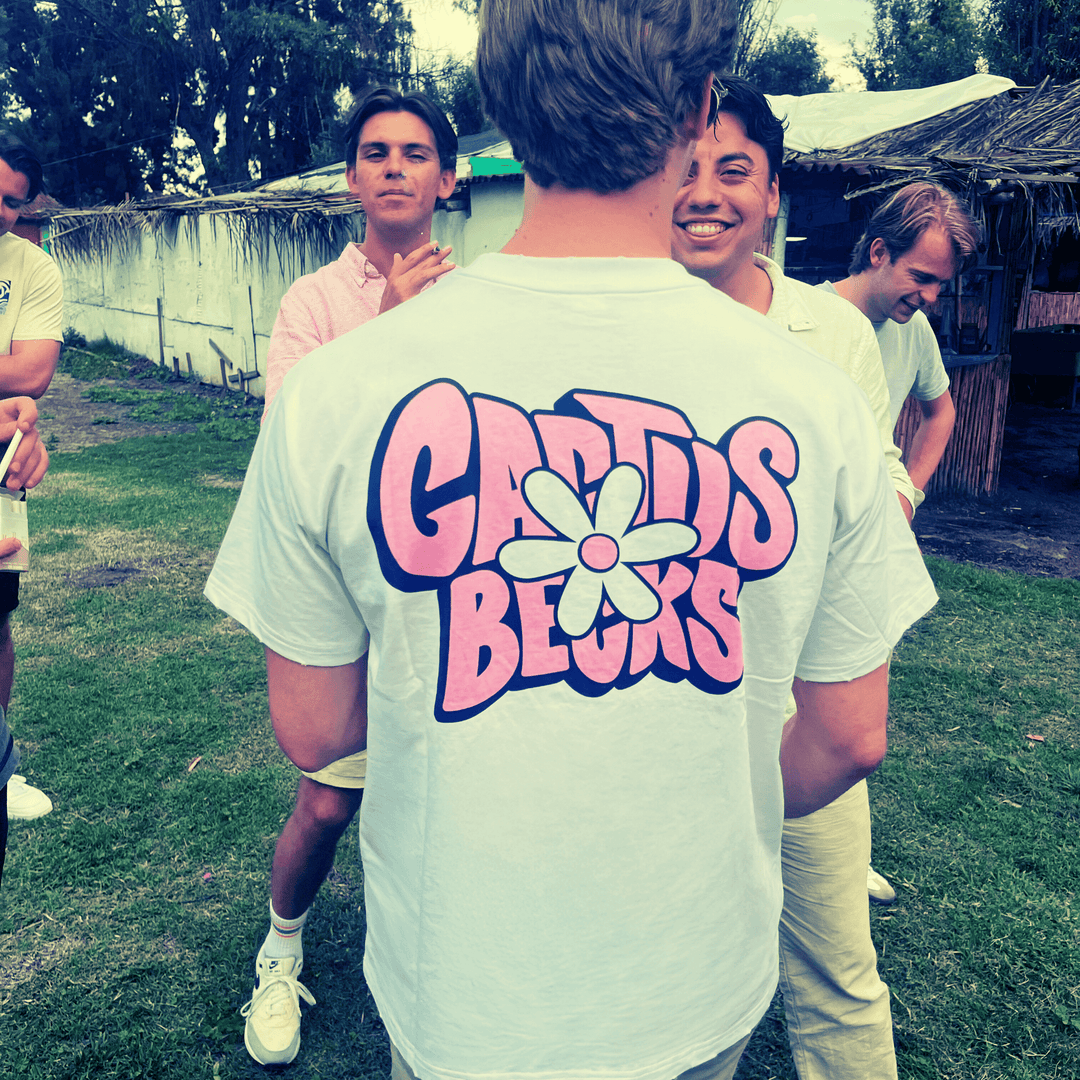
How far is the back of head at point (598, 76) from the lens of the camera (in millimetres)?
970

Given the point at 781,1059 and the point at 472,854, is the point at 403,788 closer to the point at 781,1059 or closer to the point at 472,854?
the point at 472,854

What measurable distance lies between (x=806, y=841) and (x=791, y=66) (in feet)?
139

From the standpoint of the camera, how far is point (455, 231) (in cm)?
1071

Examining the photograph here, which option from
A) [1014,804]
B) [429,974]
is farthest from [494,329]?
[1014,804]

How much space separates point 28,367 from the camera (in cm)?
355

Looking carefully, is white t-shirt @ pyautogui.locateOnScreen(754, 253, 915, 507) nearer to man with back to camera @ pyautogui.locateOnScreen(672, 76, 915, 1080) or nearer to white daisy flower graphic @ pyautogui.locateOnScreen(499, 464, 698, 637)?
man with back to camera @ pyautogui.locateOnScreen(672, 76, 915, 1080)

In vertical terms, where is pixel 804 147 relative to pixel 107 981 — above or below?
above

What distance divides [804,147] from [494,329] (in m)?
8.17

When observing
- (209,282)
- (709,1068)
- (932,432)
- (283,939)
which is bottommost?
(283,939)

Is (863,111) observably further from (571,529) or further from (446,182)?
(571,529)

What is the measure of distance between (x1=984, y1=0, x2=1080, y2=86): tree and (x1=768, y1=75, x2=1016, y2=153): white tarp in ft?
Answer: 55.7

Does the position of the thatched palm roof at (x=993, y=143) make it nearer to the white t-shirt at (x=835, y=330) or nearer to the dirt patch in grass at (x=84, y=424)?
the white t-shirt at (x=835, y=330)

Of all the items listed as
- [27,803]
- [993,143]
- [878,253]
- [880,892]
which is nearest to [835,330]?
[878,253]

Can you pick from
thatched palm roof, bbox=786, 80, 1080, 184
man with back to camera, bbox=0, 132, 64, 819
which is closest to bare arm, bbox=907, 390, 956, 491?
man with back to camera, bbox=0, 132, 64, 819
